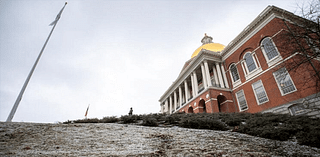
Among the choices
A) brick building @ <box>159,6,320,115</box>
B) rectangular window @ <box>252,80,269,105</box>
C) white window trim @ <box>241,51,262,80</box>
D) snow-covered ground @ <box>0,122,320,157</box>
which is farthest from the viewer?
white window trim @ <box>241,51,262,80</box>

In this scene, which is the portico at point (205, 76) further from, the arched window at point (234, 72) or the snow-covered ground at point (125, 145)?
the snow-covered ground at point (125, 145)

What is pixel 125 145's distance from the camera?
450cm

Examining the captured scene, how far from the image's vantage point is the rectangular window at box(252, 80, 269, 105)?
1724 centimetres

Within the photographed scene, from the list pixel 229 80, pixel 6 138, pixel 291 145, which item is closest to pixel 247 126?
pixel 291 145

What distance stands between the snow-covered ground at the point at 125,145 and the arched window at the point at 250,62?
17.0m

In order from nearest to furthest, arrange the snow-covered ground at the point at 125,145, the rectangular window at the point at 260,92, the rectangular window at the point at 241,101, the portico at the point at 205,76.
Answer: the snow-covered ground at the point at 125,145 < the rectangular window at the point at 260,92 < the rectangular window at the point at 241,101 < the portico at the point at 205,76

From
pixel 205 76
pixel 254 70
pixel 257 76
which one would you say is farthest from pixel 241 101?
pixel 205 76

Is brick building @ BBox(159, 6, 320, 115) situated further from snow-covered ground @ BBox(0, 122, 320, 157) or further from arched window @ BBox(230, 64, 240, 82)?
snow-covered ground @ BBox(0, 122, 320, 157)

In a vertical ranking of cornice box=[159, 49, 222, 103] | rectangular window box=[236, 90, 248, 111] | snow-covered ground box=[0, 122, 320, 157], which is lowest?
snow-covered ground box=[0, 122, 320, 157]

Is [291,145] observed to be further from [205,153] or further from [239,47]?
[239,47]

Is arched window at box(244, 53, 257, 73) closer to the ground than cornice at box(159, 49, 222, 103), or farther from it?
closer to the ground

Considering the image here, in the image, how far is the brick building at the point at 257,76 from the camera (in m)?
13.8

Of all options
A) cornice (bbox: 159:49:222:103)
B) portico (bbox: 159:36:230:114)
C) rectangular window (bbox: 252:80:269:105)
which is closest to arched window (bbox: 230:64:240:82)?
portico (bbox: 159:36:230:114)

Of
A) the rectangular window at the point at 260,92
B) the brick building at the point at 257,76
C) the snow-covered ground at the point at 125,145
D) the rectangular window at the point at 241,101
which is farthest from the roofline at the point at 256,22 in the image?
the snow-covered ground at the point at 125,145
